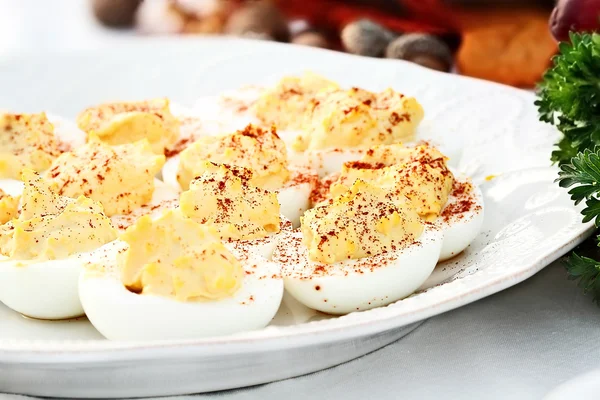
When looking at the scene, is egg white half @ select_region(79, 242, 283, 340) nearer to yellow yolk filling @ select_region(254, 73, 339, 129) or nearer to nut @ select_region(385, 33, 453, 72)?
yellow yolk filling @ select_region(254, 73, 339, 129)

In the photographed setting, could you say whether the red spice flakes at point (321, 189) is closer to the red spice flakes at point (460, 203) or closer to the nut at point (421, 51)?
the red spice flakes at point (460, 203)

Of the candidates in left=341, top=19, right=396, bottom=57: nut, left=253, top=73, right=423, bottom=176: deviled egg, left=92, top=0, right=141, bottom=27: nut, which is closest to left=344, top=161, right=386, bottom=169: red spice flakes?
left=253, top=73, right=423, bottom=176: deviled egg

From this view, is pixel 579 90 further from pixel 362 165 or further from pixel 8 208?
pixel 8 208

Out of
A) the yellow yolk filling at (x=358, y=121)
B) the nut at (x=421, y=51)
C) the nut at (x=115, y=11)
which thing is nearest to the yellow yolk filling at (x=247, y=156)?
the yellow yolk filling at (x=358, y=121)

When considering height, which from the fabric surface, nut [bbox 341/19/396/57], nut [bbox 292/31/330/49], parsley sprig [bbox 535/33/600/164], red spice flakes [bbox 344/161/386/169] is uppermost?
parsley sprig [bbox 535/33/600/164]

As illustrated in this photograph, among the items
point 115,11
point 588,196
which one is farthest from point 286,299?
point 115,11

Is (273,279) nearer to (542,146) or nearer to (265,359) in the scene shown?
(265,359)

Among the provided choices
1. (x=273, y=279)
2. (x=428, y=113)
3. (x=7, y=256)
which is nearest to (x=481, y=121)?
(x=428, y=113)
